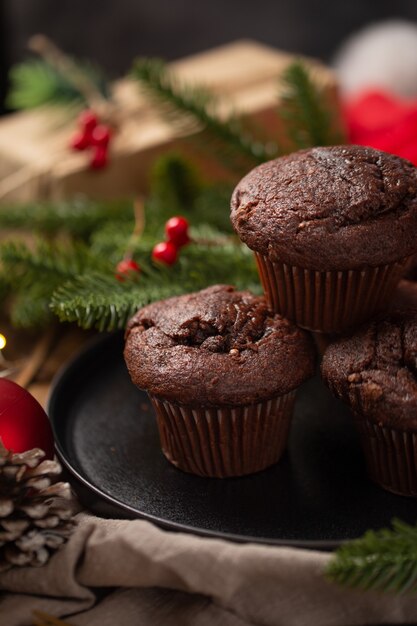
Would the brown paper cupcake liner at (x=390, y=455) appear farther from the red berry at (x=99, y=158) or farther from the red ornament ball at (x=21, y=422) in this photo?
the red berry at (x=99, y=158)

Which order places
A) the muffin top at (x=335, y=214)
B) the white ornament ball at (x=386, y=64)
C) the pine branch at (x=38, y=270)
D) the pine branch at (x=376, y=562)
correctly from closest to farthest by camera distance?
the pine branch at (x=376, y=562) → the muffin top at (x=335, y=214) → the pine branch at (x=38, y=270) → the white ornament ball at (x=386, y=64)

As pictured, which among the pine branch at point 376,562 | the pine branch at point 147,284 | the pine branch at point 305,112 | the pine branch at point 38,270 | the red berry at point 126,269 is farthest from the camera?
the pine branch at point 305,112

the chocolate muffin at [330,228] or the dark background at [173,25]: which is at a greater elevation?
the chocolate muffin at [330,228]

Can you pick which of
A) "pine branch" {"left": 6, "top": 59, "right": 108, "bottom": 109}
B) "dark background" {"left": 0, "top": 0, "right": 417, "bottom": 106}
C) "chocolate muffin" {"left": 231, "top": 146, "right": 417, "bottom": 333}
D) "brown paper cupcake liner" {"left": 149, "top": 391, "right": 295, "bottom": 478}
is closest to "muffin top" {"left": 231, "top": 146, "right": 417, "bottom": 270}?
"chocolate muffin" {"left": 231, "top": 146, "right": 417, "bottom": 333}

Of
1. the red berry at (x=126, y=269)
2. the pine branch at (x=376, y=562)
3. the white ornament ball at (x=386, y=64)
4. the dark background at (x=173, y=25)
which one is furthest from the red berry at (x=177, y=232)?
the dark background at (x=173, y=25)

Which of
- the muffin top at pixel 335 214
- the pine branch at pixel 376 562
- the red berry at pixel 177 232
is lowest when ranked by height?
the pine branch at pixel 376 562

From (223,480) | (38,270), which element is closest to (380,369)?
(223,480)

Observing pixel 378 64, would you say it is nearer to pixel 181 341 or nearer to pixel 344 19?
pixel 344 19

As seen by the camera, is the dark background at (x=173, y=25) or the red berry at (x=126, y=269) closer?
the red berry at (x=126, y=269)
